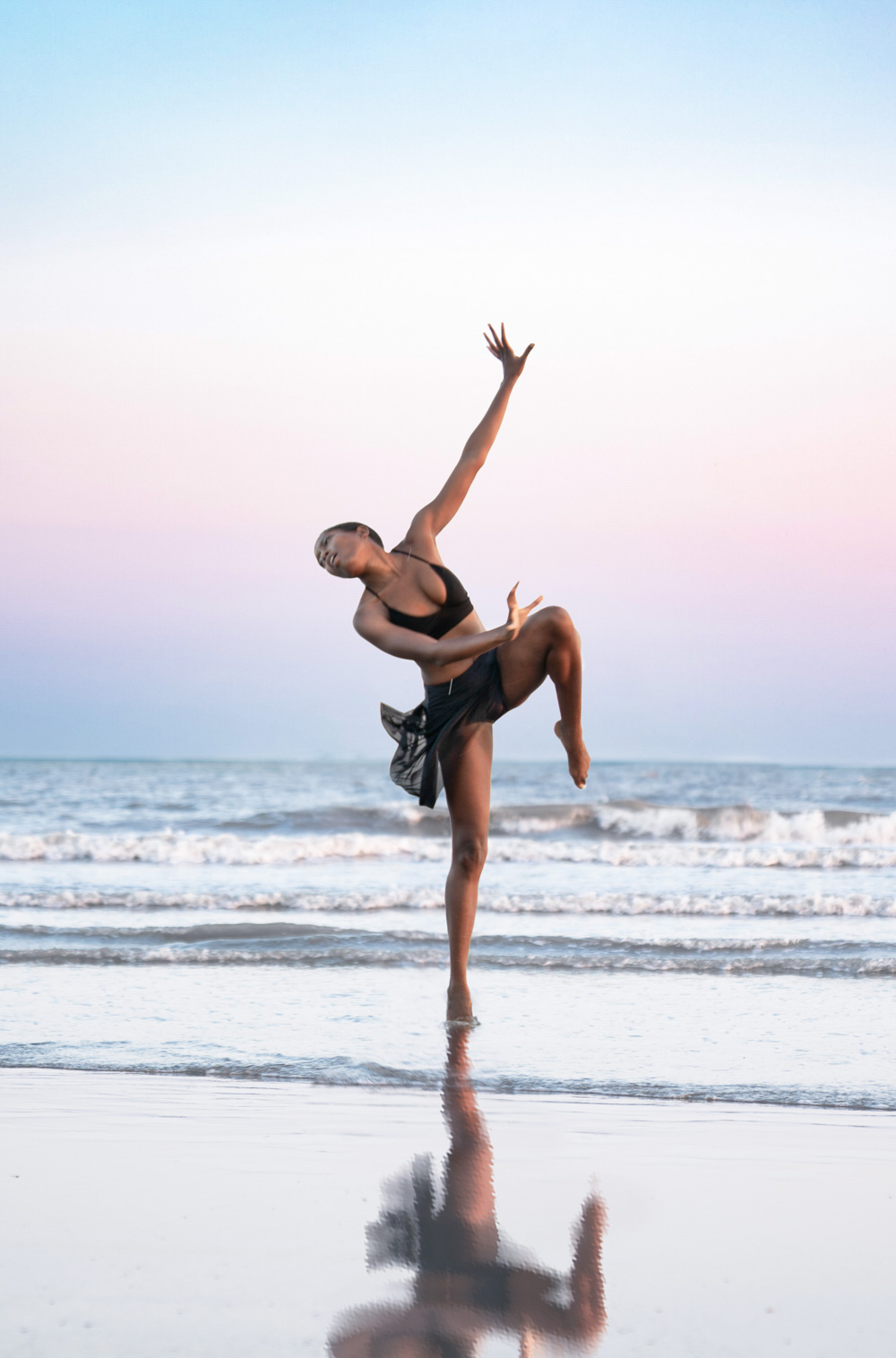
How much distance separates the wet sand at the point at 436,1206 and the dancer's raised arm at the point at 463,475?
211 cm

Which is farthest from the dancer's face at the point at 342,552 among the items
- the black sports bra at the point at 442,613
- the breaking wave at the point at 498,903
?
the breaking wave at the point at 498,903

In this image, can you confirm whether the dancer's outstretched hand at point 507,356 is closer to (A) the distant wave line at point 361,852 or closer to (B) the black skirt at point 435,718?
(B) the black skirt at point 435,718

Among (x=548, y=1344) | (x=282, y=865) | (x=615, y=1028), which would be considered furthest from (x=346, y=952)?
(x=282, y=865)

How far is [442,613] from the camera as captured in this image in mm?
4488

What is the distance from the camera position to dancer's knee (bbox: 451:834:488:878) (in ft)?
15.6

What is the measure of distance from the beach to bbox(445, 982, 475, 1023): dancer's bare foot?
0.08 meters

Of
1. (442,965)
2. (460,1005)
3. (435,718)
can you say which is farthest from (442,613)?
(442,965)

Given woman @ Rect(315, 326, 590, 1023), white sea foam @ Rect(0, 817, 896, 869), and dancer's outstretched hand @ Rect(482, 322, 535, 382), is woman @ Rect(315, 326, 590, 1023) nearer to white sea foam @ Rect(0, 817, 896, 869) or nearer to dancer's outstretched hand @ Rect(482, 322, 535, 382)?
dancer's outstretched hand @ Rect(482, 322, 535, 382)

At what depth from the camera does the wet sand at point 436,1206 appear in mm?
2053

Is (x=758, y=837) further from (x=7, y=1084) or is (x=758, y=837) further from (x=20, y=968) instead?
(x=7, y=1084)

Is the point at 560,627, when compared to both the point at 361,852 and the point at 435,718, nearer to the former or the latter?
the point at 435,718

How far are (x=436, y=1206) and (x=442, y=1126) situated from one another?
676 millimetres

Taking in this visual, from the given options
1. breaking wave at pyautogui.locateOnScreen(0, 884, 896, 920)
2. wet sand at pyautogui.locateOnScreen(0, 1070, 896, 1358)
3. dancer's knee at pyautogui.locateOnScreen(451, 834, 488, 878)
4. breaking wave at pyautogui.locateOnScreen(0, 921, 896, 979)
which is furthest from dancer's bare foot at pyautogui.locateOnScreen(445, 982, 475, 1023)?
breaking wave at pyautogui.locateOnScreen(0, 884, 896, 920)

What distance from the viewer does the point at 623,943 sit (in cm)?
664
